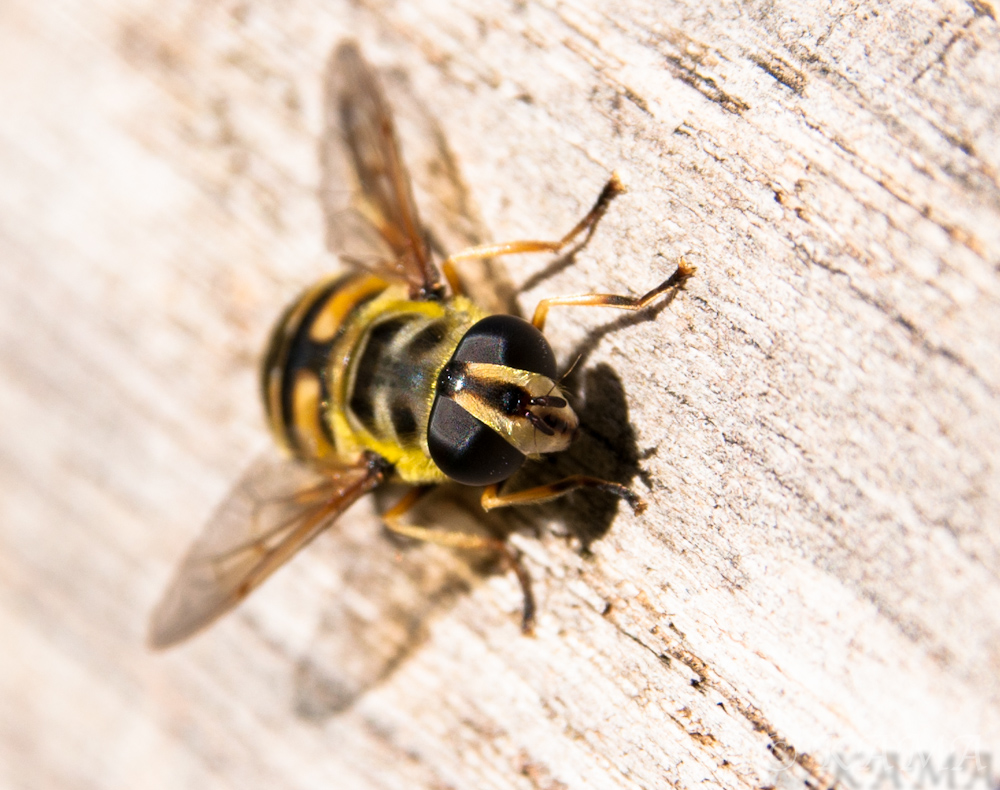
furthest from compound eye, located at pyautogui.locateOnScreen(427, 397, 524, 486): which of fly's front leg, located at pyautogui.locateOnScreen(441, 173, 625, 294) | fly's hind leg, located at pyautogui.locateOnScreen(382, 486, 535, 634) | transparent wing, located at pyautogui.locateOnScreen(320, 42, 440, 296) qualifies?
transparent wing, located at pyautogui.locateOnScreen(320, 42, 440, 296)

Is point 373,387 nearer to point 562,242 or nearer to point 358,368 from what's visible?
point 358,368

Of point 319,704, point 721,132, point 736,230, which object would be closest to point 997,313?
point 736,230

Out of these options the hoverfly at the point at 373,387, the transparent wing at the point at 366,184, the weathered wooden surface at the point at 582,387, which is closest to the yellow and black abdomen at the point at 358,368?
the hoverfly at the point at 373,387

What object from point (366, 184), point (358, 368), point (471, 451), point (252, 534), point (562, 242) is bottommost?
point (252, 534)

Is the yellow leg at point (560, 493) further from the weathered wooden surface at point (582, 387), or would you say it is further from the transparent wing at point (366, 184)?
the transparent wing at point (366, 184)

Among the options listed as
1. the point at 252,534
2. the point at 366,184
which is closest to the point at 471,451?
the point at 252,534

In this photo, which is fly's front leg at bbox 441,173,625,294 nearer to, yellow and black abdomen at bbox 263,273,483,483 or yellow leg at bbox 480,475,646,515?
yellow and black abdomen at bbox 263,273,483,483
